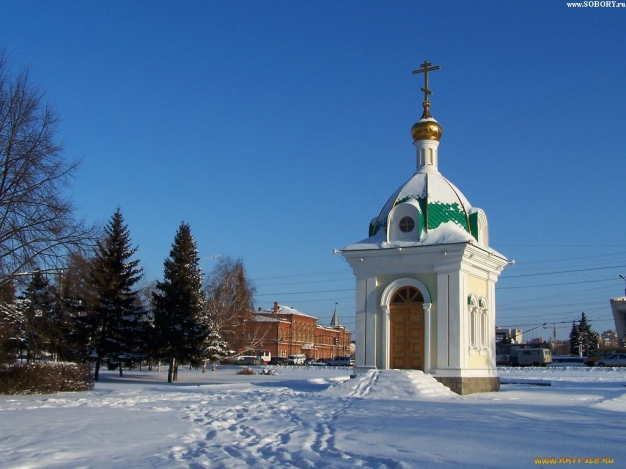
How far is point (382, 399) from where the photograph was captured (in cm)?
1595

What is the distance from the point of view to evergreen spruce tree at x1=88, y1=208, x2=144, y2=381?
28422 millimetres

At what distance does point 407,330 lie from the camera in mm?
A: 19641

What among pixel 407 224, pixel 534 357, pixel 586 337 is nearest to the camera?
pixel 407 224

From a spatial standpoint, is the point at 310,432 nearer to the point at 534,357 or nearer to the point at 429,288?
the point at 429,288

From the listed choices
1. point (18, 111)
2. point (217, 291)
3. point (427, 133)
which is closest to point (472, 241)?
point (427, 133)

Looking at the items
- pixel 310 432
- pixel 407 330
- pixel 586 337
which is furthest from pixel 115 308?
pixel 586 337

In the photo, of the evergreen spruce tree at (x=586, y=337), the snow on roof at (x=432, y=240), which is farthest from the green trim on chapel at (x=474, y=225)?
the evergreen spruce tree at (x=586, y=337)

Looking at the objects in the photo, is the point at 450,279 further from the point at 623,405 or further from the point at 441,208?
the point at 623,405

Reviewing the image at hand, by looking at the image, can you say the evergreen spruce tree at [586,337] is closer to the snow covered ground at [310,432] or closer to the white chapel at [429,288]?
the white chapel at [429,288]

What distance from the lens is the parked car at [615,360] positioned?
4991 cm

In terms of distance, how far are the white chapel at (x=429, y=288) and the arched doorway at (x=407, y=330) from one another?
0.10 ft

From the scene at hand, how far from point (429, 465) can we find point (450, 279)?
12.3m

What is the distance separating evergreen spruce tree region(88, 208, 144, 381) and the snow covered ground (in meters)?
12.4

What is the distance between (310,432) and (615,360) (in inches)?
1865
